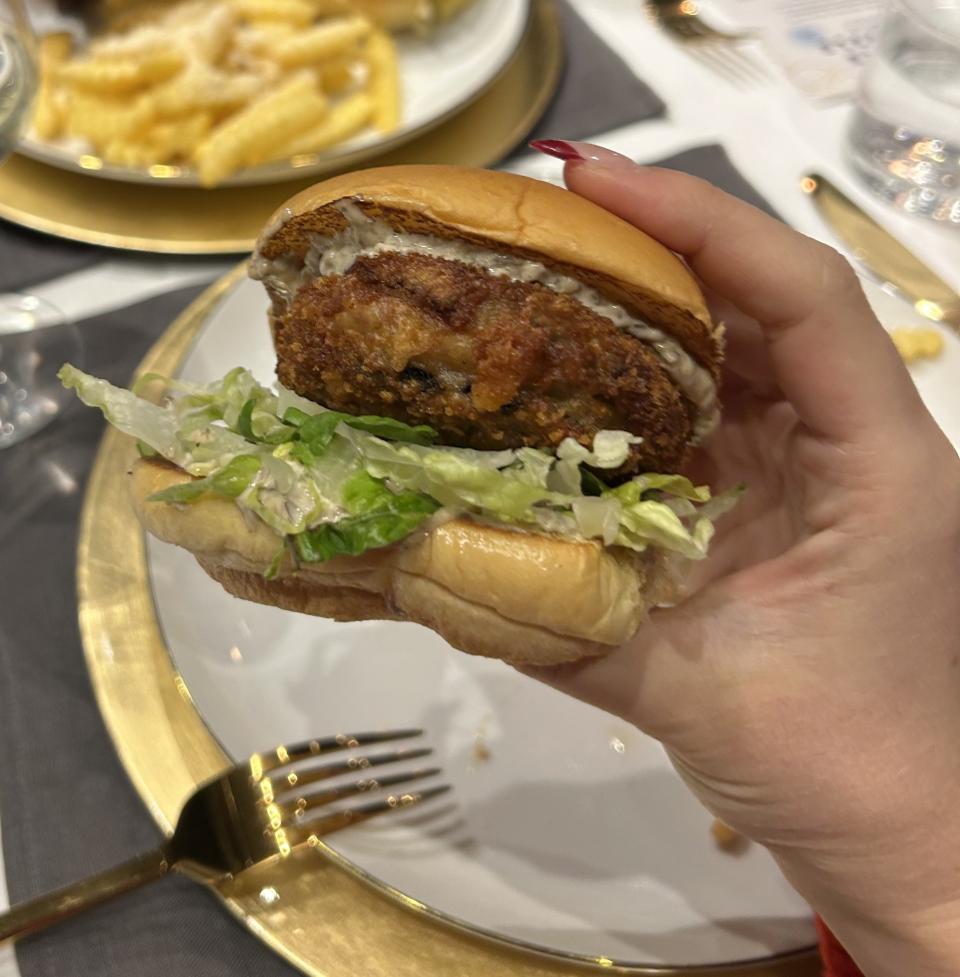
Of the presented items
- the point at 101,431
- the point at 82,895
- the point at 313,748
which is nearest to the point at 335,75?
the point at 101,431

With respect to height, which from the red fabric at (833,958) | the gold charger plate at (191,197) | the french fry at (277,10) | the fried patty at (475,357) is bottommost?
the red fabric at (833,958)

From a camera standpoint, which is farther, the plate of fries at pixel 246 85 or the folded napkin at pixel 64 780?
the plate of fries at pixel 246 85

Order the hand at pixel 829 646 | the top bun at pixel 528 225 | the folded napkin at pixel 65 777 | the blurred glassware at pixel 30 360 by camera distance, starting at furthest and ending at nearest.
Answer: the blurred glassware at pixel 30 360
the folded napkin at pixel 65 777
the hand at pixel 829 646
the top bun at pixel 528 225

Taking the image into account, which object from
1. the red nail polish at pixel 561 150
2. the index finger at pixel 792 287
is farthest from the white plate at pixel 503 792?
the red nail polish at pixel 561 150

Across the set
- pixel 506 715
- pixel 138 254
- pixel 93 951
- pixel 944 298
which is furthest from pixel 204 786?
pixel 944 298

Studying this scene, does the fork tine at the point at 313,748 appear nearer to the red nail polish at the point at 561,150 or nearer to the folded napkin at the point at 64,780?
the folded napkin at the point at 64,780

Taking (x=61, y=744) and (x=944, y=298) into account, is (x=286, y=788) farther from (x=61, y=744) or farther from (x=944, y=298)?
(x=944, y=298)

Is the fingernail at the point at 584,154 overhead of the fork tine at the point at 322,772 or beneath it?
overhead
